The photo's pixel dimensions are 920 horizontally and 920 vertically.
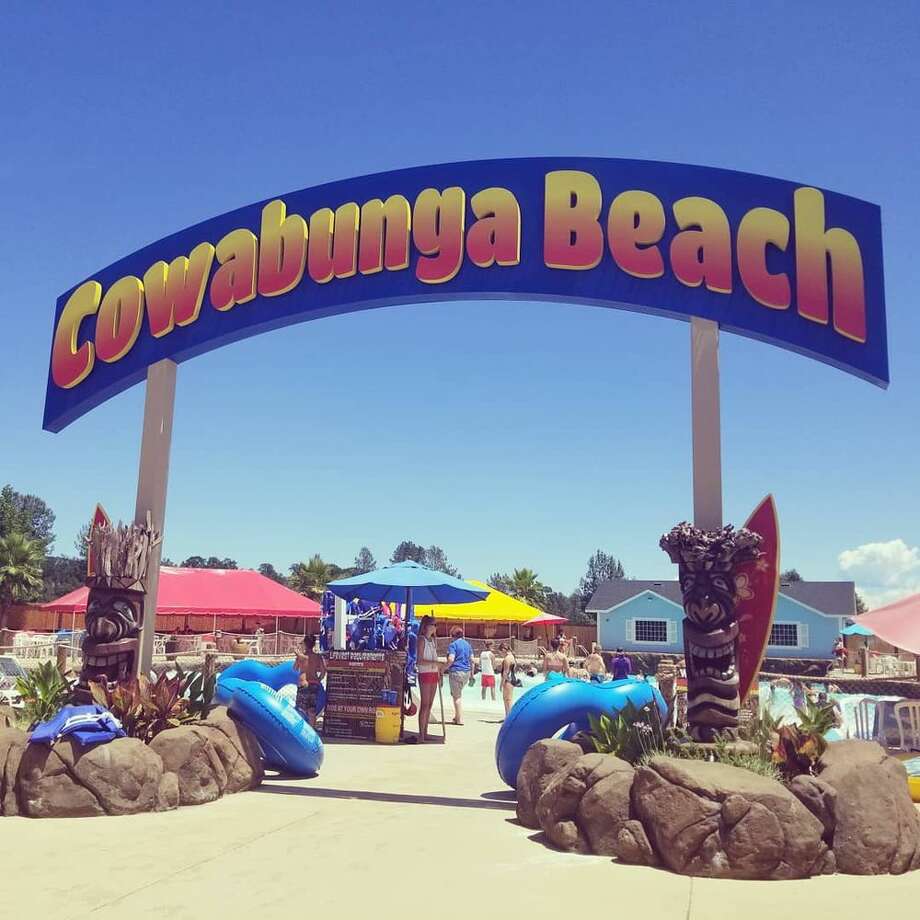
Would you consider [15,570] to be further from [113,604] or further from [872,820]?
[872,820]

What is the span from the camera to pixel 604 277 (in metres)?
8.44

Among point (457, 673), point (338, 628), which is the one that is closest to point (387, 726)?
point (457, 673)

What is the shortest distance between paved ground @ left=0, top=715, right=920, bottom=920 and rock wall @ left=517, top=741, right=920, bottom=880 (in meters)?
0.14

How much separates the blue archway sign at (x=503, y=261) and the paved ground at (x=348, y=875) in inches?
186

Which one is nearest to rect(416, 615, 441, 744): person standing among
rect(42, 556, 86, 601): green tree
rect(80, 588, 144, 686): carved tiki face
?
rect(80, 588, 144, 686): carved tiki face

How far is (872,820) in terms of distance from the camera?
5.54 meters

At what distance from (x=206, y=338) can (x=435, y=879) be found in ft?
21.2

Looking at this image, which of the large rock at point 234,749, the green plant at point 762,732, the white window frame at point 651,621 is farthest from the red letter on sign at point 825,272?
the white window frame at point 651,621

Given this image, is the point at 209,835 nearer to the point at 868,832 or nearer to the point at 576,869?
the point at 576,869

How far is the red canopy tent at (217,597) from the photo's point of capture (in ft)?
103

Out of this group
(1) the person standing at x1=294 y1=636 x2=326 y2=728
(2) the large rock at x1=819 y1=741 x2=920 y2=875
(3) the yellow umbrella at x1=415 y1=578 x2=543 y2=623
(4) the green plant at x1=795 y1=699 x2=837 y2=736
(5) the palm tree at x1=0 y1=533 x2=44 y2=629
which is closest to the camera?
(2) the large rock at x1=819 y1=741 x2=920 y2=875

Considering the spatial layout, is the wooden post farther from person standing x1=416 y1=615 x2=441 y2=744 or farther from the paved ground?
person standing x1=416 y1=615 x2=441 y2=744

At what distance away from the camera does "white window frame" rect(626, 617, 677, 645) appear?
4144 cm

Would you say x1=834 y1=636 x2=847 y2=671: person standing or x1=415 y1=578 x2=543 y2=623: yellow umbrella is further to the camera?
x1=834 y1=636 x2=847 y2=671: person standing
